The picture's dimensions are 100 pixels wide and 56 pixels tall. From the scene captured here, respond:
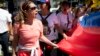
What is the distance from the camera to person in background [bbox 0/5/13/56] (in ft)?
33.7

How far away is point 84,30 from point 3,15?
4.20 metres

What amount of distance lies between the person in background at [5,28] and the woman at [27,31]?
4.05 m

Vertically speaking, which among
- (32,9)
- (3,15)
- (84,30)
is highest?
(32,9)

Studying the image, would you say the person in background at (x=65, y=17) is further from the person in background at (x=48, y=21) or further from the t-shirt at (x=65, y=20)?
the person in background at (x=48, y=21)

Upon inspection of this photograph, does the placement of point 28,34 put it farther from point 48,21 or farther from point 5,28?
point 5,28

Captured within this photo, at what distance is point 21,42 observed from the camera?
618cm

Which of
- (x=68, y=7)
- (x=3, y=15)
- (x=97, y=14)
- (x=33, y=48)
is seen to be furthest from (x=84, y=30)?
(x=3, y=15)

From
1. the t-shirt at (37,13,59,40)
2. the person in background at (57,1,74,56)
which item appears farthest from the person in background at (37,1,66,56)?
the person in background at (57,1,74,56)

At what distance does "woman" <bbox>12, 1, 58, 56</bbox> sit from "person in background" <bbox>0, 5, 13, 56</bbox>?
159 inches

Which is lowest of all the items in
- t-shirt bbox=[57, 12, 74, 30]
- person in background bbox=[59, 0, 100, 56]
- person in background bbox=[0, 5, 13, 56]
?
person in background bbox=[0, 5, 13, 56]

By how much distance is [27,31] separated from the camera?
20.1ft

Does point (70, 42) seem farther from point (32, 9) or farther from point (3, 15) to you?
point (3, 15)

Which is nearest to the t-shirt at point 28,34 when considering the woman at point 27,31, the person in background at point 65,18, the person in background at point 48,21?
the woman at point 27,31

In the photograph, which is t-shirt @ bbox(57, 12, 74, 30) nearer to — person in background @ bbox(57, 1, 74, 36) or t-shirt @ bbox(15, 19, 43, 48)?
person in background @ bbox(57, 1, 74, 36)
